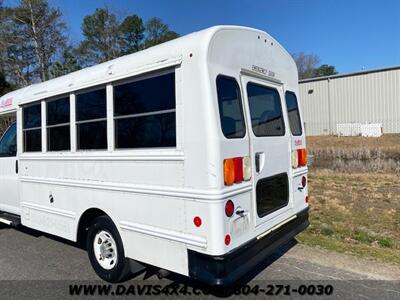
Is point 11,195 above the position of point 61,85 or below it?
below

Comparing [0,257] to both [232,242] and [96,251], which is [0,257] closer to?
[96,251]

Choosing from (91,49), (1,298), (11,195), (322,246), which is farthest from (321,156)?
(91,49)

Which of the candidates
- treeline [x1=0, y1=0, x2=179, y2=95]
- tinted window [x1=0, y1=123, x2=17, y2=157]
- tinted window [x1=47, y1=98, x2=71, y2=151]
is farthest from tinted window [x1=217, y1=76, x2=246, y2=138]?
treeline [x1=0, y1=0, x2=179, y2=95]

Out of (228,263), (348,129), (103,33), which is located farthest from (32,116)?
(103,33)

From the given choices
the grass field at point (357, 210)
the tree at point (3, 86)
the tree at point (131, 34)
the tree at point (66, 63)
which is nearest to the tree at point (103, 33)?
the tree at point (131, 34)

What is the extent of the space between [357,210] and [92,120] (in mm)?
6086

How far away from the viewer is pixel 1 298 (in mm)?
4355

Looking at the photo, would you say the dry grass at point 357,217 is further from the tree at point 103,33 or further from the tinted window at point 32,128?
the tree at point 103,33

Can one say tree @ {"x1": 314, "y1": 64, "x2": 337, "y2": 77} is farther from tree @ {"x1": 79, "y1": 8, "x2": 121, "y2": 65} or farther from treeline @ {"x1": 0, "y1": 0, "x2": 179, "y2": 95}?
treeline @ {"x1": 0, "y1": 0, "x2": 179, "y2": 95}

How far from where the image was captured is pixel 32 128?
5836 mm

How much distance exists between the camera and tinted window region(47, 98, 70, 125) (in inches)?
202

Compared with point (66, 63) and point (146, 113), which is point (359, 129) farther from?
point (146, 113)

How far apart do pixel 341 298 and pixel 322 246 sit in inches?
66.2

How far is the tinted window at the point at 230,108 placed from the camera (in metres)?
3.70
